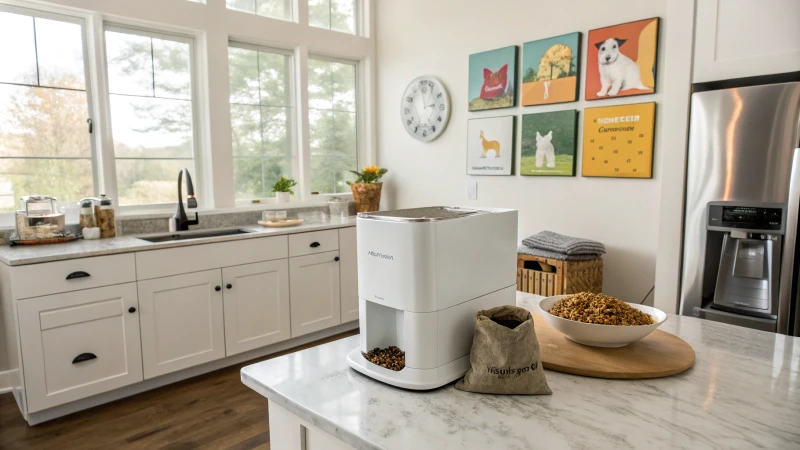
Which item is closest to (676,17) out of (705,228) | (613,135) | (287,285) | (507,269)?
(613,135)

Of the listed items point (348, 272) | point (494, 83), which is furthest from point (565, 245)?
point (348, 272)

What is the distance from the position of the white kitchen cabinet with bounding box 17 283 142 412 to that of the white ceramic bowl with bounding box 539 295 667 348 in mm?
2259

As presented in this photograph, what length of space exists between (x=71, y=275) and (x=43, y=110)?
43.1 inches

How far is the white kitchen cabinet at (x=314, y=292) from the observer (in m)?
3.32

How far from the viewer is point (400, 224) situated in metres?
0.97

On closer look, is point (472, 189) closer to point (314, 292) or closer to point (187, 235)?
point (314, 292)

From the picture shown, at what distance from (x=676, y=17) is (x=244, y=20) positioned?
2702 mm

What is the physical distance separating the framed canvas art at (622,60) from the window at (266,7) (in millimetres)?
2260

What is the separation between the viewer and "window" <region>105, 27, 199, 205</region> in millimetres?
3059

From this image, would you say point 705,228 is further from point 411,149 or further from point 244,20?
point 244,20

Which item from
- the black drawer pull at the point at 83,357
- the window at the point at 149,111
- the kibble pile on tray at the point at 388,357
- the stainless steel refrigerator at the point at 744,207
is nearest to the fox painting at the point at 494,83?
the stainless steel refrigerator at the point at 744,207

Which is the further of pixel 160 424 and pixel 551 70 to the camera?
pixel 551 70

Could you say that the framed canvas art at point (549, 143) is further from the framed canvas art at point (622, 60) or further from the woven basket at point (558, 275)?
the woven basket at point (558, 275)

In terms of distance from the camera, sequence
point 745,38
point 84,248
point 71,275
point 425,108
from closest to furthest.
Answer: point 745,38
point 71,275
point 84,248
point 425,108
